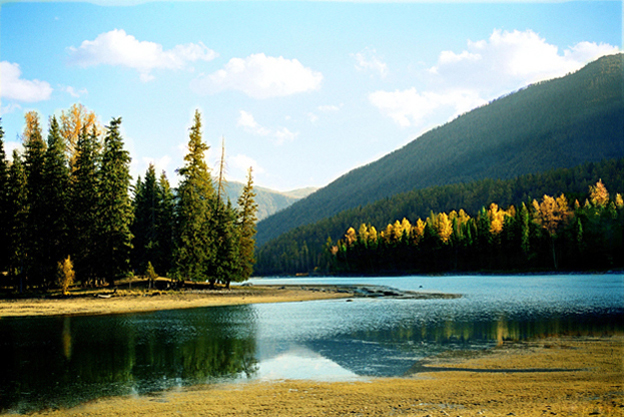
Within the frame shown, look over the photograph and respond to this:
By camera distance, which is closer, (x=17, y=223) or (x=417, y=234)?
(x=17, y=223)

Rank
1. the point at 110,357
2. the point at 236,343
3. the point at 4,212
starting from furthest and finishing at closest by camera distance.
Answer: the point at 4,212, the point at 236,343, the point at 110,357

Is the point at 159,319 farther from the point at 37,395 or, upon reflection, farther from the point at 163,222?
the point at 163,222

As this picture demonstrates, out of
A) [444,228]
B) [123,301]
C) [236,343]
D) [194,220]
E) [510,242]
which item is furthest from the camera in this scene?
[444,228]

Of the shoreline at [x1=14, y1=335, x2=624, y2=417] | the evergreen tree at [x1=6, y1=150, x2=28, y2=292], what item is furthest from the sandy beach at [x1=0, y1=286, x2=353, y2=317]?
the shoreline at [x1=14, y1=335, x2=624, y2=417]

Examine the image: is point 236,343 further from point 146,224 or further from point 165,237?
point 146,224

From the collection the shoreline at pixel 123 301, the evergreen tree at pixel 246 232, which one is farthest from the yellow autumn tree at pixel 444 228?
the shoreline at pixel 123 301

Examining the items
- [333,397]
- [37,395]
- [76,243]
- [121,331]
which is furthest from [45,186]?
[333,397]

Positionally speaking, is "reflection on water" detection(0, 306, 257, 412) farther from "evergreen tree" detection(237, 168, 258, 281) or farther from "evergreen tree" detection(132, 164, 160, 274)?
"evergreen tree" detection(237, 168, 258, 281)

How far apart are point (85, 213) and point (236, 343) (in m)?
39.6

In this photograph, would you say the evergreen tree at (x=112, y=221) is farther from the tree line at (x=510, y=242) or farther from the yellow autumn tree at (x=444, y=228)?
the yellow autumn tree at (x=444, y=228)

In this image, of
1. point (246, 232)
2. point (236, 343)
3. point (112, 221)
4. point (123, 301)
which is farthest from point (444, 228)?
point (236, 343)

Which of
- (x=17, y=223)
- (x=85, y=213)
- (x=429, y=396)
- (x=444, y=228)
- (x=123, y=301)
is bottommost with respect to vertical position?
(x=123, y=301)

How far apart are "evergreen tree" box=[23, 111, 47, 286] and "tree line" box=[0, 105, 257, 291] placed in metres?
0.10

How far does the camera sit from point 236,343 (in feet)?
87.1
